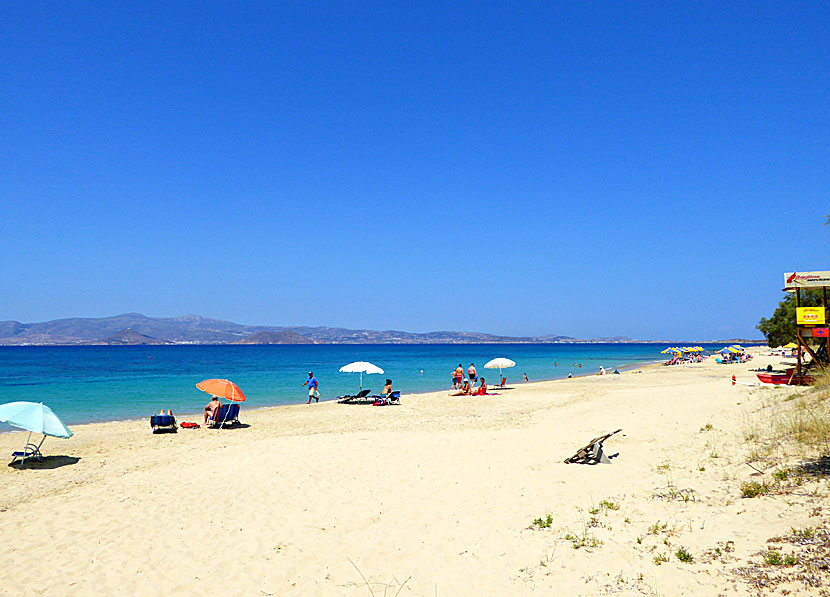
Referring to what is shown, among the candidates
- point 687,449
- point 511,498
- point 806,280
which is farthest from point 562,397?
point 511,498

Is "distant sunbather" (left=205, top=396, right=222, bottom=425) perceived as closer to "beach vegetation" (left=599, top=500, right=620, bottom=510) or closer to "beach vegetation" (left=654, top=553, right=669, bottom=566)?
"beach vegetation" (left=599, top=500, right=620, bottom=510)

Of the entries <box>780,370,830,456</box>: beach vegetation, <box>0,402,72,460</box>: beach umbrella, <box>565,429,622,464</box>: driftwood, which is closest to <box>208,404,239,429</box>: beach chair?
<box>0,402,72,460</box>: beach umbrella

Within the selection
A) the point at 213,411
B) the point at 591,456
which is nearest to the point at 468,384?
the point at 213,411

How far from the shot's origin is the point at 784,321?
30.2 meters

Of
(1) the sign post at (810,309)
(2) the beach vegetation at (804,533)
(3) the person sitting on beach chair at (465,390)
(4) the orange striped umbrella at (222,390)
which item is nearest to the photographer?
(2) the beach vegetation at (804,533)

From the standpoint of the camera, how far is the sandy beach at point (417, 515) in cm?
514

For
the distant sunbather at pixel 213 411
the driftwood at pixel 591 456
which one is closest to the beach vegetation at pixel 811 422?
the driftwood at pixel 591 456

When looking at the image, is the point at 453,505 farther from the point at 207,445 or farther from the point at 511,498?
the point at 207,445

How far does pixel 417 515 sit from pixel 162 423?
1138 centimetres

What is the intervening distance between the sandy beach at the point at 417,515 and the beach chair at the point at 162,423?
2.57 metres

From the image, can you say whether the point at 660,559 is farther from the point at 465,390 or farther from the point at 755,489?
the point at 465,390

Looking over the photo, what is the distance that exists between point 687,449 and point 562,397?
15.1 meters

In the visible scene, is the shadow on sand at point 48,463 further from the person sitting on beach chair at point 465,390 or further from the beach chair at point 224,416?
the person sitting on beach chair at point 465,390

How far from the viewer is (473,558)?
571 cm
